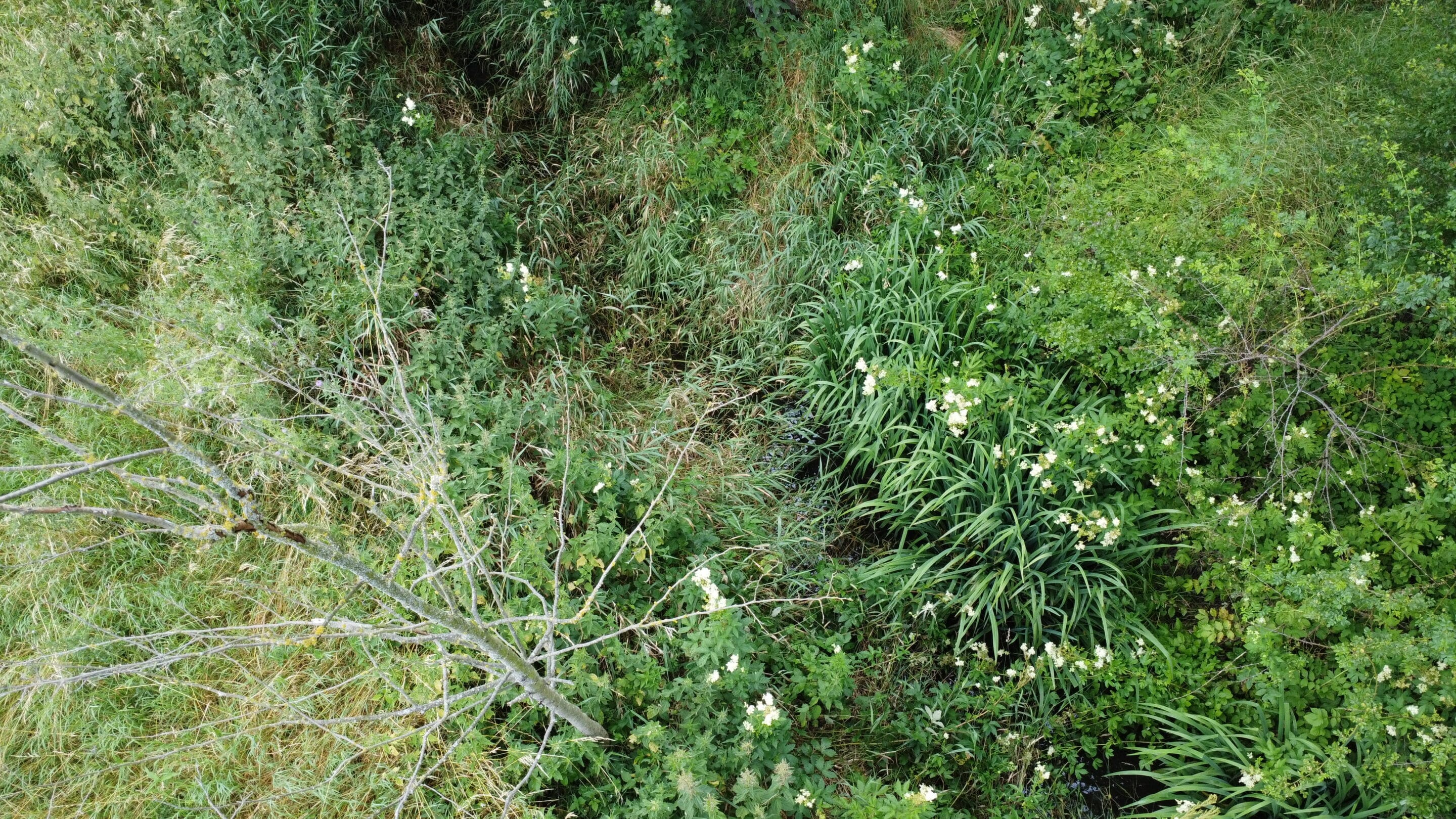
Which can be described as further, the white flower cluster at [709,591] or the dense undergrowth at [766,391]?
the dense undergrowth at [766,391]

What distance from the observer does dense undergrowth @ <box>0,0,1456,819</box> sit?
2.56 meters

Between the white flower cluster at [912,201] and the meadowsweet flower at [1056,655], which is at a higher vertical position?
the white flower cluster at [912,201]

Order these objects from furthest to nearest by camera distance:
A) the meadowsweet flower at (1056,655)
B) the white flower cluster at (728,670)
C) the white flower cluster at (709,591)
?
1. the meadowsweet flower at (1056,655)
2. the white flower cluster at (728,670)
3. the white flower cluster at (709,591)

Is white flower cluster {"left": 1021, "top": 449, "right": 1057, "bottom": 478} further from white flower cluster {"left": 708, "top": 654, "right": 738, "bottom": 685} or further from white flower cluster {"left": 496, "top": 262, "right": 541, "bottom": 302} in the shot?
white flower cluster {"left": 496, "top": 262, "right": 541, "bottom": 302}

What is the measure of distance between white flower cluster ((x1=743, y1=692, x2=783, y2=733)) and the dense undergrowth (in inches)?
3.3

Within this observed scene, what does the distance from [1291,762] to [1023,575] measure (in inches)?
37.9

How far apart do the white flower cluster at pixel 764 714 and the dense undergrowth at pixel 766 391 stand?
0.28ft

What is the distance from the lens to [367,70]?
4.20m

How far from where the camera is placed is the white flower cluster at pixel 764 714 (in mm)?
2422

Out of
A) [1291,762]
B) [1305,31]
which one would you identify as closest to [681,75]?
[1305,31]

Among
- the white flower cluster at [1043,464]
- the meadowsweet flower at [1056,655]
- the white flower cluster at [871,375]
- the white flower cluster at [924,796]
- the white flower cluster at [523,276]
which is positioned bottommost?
the meadowsweet flower at [1056,655]

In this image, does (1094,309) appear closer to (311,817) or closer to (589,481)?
(589,481)

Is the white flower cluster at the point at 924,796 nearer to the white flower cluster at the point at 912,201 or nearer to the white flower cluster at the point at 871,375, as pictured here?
the white flower cluster at the point at 871,375

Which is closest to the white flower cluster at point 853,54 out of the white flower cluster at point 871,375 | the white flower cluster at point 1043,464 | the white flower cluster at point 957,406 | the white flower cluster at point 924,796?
the white flower cluster at point 871,375
